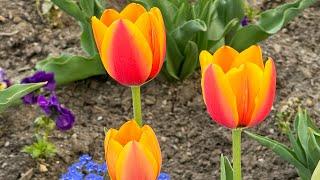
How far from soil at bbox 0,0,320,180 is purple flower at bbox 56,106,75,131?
10 cm

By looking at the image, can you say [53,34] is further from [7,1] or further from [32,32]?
[7,1]

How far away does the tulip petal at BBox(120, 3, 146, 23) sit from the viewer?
2.36 metres

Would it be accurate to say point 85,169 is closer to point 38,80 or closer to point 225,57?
point 38,80

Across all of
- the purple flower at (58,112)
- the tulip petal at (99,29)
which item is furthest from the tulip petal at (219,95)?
the purple flower at (58,112)

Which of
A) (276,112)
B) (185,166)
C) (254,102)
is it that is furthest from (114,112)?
(254,102)

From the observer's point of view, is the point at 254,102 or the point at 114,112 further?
the point at 114,112

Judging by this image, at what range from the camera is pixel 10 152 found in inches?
125

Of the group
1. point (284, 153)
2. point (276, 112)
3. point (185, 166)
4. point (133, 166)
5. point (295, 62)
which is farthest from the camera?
point (295, 62)

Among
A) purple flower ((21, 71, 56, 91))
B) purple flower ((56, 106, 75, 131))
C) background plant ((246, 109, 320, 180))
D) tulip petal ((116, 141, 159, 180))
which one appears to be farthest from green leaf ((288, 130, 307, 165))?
purple flower ((21, 71, 56, 91))

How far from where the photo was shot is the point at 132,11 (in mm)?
2365

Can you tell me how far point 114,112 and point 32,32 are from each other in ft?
2.26

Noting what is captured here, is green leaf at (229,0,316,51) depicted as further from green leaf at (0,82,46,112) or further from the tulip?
the tulip

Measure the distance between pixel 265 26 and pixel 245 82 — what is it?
1.50 metres

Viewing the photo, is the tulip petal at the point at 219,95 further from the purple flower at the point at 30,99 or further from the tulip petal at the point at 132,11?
the purple flower at the point at 30,99
